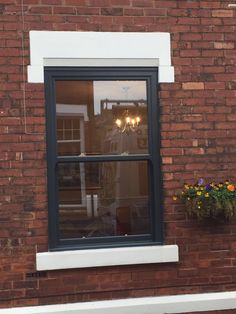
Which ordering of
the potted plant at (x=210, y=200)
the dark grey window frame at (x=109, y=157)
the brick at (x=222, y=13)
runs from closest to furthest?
the potted plant at (x=210, y=200), the dark grey window frame at (x=109, y=157), the brick at (x=222, y=13)

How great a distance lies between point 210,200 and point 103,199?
3.32 ft

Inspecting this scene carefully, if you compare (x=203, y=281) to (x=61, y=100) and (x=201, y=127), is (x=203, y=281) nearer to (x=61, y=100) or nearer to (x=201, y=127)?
(x=201, y=127)

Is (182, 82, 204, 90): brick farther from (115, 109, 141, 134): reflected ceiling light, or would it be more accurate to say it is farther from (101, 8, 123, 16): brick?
(101, 8, 123, 16): brick

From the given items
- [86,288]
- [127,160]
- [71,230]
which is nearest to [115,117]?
[127,160]

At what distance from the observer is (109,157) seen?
4.59m

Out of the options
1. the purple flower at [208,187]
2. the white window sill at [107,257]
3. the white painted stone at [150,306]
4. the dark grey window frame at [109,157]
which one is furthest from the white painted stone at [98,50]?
the white painted stone at [150,306]

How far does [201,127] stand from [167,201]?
770mm

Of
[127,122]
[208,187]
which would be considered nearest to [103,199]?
[127,122]

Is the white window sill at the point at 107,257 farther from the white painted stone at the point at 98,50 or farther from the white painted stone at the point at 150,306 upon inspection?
the white painted stone at the point at 98,50

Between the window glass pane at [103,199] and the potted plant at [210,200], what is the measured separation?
470 mm

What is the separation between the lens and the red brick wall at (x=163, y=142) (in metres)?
4.37

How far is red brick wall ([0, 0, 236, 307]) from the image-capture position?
14.3ft

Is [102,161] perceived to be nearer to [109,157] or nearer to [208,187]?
[109,157]

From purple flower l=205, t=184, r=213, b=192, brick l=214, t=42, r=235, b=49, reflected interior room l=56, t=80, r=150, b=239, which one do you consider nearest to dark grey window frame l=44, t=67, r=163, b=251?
reflected interior room l=56, t=80, r=150, b=239
